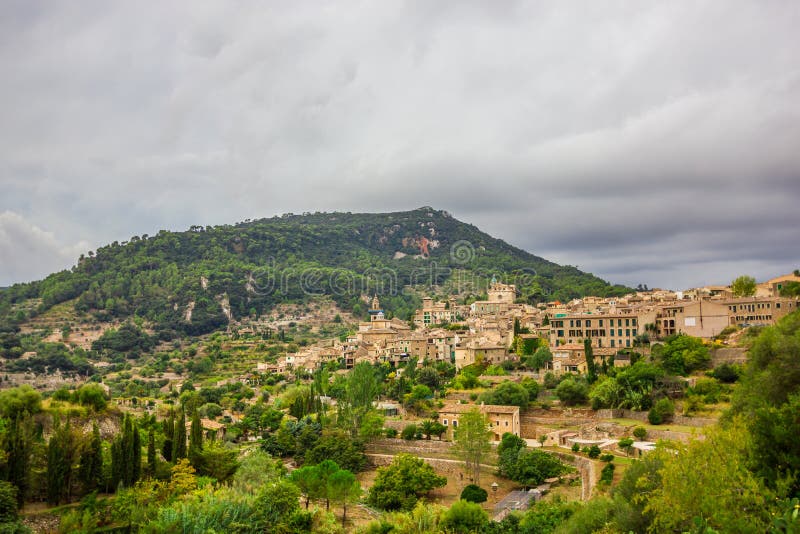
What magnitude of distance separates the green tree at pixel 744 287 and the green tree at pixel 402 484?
113 ft

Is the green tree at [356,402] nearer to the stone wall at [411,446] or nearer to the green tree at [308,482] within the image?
the stone wall at [411,446]

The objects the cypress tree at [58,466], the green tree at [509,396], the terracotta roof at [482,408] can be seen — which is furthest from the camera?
the green tree at [509,396]

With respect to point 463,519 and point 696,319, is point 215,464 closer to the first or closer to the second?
point 463,519

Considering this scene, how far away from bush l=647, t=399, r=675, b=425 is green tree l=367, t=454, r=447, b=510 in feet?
42.5

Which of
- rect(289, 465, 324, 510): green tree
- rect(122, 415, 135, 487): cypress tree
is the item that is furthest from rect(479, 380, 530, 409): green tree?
rect(122, 415, 135, 487): cypress tree

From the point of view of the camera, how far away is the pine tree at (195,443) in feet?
105

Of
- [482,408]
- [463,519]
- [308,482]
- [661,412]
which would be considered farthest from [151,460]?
[661,412]

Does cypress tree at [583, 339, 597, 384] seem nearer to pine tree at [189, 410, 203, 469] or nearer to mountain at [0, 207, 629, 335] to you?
pine tree at [189, 410, 203, 469]

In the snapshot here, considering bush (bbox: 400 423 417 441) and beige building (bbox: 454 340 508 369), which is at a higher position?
beige building (bbox: 454 340 508 369)

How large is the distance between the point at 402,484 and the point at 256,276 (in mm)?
117535

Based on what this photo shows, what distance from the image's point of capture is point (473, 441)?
118 ft

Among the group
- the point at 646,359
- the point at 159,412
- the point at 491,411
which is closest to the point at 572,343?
the point at 646,359

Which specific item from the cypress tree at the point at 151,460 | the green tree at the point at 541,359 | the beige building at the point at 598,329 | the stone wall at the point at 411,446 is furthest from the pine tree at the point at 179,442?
the beige building at the point at 598,329

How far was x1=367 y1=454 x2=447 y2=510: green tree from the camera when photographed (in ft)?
105
